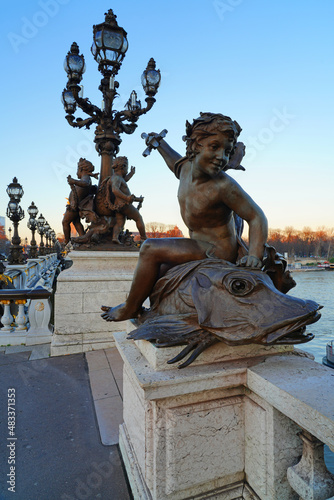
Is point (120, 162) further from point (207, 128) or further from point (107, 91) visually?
point (207, 128)

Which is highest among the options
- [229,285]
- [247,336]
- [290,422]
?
[229,285]

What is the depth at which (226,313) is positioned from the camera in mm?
1790

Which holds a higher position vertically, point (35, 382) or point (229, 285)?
point (229, 285)

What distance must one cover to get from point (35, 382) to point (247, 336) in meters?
3.35

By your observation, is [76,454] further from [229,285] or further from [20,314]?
[20,314]

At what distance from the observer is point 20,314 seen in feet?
19.5

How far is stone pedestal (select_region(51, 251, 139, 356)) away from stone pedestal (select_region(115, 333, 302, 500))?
138 inches

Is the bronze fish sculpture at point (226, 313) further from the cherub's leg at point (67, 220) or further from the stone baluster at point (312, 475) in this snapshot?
the cherub's leg at point (67, 220)

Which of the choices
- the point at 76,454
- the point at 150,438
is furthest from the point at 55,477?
the point at 150,438

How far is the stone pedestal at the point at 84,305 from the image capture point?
5.19 meters

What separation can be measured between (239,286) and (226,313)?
0.19m

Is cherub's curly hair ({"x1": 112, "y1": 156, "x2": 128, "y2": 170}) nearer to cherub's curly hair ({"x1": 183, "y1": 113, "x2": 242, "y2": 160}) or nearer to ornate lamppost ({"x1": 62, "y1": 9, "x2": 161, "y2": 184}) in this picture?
ornate lamppost ({"x1": 62, "y1": 9, "x2": 161, "y2": 184})

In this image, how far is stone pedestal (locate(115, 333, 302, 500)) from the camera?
169cm

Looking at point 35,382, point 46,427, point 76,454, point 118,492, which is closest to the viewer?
point 118,492
